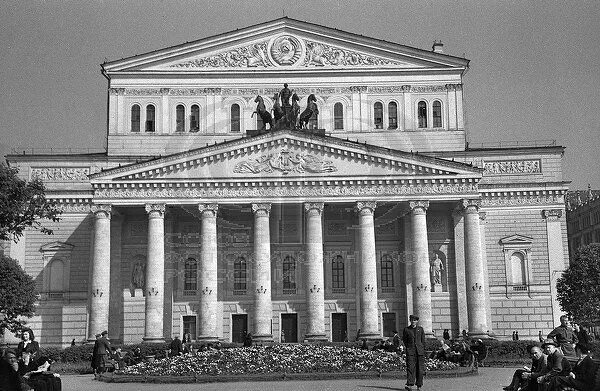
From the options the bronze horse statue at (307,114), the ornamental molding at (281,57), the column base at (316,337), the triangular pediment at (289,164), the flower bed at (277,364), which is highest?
the ornamental molding at (281,57)

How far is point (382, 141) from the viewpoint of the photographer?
69.2m

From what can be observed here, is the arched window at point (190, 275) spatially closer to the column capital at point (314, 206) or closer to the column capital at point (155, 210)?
the column capital at point (155, 210)

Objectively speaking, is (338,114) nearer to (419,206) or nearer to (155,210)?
(419,206)

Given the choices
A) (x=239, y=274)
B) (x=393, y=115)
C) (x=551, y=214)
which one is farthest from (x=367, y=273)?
(x=393, y=115)

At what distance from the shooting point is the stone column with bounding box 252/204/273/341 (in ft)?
190

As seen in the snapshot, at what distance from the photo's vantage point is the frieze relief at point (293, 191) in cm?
5897

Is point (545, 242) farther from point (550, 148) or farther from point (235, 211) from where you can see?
point (235, 211)

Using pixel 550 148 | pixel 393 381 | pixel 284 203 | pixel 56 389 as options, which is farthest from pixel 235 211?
pixel 56 389

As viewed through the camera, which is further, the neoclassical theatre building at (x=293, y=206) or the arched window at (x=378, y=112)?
the arched window at (x=378, y=112)

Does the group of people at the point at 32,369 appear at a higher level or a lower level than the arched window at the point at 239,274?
lower

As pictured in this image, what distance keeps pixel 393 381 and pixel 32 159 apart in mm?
43371

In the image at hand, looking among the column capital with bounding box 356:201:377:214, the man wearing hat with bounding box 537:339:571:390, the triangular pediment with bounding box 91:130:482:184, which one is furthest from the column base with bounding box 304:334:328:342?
the man wearing hat with bounding box 537:339:571:390

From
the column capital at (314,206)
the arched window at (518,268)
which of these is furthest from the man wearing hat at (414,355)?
the arched window at (518,268)

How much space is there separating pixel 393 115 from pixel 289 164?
14226 mm
